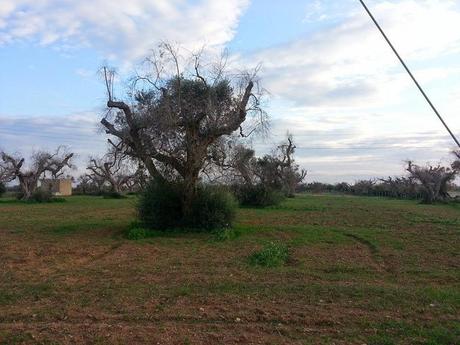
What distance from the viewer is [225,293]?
9273 millimetres

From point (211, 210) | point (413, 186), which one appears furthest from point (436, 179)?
point (211, 210)

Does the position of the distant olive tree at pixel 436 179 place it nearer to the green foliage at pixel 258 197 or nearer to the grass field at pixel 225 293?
the green foliage at pixel 258 197

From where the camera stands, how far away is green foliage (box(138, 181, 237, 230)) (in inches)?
830

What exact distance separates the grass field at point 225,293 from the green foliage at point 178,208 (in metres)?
3.25

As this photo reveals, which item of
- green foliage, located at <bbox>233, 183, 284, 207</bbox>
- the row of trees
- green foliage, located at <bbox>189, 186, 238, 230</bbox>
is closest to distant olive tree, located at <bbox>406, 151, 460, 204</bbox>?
the row of trees

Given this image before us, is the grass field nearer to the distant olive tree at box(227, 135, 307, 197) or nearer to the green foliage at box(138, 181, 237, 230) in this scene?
the green foliage at box(138, 181, 237, 230)

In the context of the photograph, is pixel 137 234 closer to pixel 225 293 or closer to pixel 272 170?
pixel 225 293

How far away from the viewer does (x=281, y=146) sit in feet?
208

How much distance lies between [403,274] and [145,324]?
7.05 m

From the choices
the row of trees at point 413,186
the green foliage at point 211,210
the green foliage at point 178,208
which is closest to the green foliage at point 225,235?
the green foliage at point 211,210

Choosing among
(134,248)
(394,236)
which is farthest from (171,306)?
(394,236)

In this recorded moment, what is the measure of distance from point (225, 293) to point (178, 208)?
40.7 feet

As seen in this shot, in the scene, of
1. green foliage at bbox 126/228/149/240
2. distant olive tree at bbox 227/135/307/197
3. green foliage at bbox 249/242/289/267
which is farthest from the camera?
distant olive tree at bbox 227/135/307/197

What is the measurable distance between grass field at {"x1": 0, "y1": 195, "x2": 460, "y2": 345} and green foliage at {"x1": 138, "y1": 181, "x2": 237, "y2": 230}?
Answer: 3.25 metres
